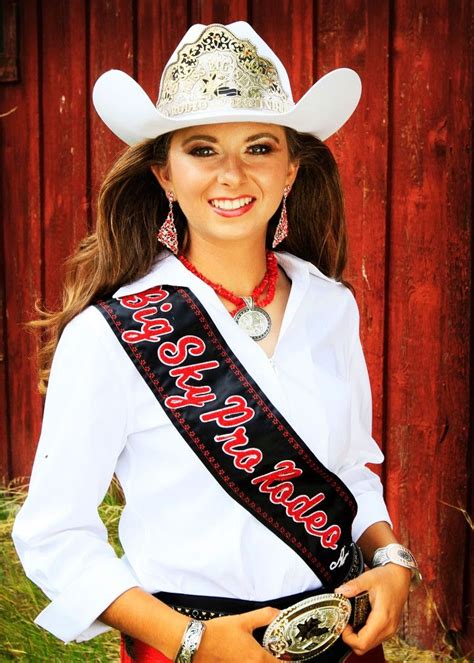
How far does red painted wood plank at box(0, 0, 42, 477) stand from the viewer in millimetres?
4059

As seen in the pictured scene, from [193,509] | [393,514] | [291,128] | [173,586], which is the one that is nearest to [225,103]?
[291,128]

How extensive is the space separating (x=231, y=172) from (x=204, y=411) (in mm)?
480

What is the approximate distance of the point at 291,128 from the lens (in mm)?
2115

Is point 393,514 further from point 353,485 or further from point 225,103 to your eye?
point 225,103

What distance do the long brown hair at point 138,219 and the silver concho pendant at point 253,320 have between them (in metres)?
0.22

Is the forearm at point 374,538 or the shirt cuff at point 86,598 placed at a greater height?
the shirt cuff at point 86,598

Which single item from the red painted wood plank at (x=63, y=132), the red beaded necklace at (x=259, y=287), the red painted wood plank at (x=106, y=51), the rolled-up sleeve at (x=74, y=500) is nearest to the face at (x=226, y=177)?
the red beaded necklace at (x=259, y=287)

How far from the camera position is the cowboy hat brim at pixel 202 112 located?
1.91m

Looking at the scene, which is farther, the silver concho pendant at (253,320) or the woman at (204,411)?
the silver concho pendant at (253,320)

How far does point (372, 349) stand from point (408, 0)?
1.14 metres

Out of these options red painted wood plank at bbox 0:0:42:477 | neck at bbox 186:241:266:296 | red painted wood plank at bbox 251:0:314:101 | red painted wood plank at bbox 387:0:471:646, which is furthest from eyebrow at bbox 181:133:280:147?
red painted wood plank at bbox 0:0:42:477

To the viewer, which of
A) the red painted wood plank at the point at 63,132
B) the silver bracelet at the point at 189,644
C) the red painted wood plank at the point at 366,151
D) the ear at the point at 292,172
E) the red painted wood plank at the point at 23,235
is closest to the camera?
the silver bracelet at the point at 189,644

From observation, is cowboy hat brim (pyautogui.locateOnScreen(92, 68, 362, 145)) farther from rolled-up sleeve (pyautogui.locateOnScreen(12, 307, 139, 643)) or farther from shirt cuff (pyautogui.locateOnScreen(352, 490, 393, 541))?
shirt cuff (pyautogui.locateOnScreen(352, 490, 393, 541))

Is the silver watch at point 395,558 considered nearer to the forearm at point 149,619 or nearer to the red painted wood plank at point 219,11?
the forearm at point 149,619
